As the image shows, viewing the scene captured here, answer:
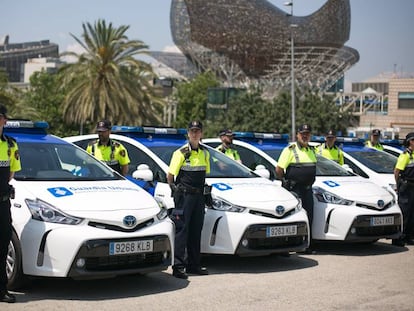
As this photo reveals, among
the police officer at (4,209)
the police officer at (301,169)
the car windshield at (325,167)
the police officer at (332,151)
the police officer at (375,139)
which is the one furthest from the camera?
the police officer at (375,139)

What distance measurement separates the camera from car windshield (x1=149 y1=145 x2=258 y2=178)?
9.17 meters

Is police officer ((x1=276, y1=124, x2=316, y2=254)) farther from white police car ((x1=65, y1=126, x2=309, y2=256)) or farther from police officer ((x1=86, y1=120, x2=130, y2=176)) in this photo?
police officer ((x1=86, y1=120, x2=130, y2=176))

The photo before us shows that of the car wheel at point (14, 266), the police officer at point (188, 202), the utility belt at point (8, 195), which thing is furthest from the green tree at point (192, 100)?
the utility belt at point (8, 195)

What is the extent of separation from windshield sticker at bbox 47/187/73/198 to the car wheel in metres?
0.51

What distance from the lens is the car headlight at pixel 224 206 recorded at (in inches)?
324

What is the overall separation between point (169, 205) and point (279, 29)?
80411 mm

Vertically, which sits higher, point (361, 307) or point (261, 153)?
point (261, 153)

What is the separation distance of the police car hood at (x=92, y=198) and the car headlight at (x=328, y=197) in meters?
Answer: 3.44

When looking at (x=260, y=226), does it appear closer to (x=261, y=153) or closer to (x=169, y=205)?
(x=169, y=205)

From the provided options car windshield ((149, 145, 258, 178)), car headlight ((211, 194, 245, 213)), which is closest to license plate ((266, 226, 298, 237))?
car headlight ((211, 194, 245, 213))

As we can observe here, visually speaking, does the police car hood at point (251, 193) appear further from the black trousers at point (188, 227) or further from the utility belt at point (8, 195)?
the utility belt at point (8, 195)

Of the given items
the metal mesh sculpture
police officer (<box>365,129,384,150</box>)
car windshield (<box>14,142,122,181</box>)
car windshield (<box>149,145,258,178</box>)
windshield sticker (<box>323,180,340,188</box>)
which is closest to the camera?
car windshield (<box>14,142,122,181</box>)

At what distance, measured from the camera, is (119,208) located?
22.2 ft

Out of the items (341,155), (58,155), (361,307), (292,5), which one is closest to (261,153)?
(341,155)
